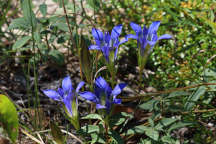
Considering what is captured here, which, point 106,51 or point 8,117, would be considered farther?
point 106,51

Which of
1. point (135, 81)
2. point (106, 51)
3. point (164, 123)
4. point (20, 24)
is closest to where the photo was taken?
point (106, 51)

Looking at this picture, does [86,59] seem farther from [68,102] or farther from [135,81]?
[135,81]

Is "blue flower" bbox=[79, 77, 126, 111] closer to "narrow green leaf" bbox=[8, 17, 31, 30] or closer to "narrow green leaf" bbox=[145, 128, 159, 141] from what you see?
"narrow green leaf" bbox=[145, 128, 159, 141]

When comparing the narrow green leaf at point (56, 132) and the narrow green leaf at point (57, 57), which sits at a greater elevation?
the narrow green leaf at point (57, 57)

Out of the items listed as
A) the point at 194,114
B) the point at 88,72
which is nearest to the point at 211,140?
the point at 194,114

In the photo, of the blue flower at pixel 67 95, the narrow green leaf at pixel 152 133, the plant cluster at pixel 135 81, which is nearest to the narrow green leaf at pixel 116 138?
the plant cluster at pixel 135 81

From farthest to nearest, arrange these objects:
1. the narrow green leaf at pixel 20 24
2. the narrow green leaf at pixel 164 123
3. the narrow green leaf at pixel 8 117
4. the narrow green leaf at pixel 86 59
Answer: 1. the narrow green leaf at pixel 20 24
2. the narrow green leaf at pixel 164 123
3. the narrow green leaf at pixel 86 59
4. the narrow green leaf at pixel 8 117

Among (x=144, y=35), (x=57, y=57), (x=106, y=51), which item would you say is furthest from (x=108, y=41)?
(x=57, y=57)

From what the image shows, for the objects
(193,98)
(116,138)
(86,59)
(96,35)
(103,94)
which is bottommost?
(116,138)

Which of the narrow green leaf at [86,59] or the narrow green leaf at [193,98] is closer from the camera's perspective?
the narrow green leaf at [86,59]

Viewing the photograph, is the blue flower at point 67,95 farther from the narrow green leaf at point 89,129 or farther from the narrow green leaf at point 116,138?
the narrow green leaf at point 116,138
